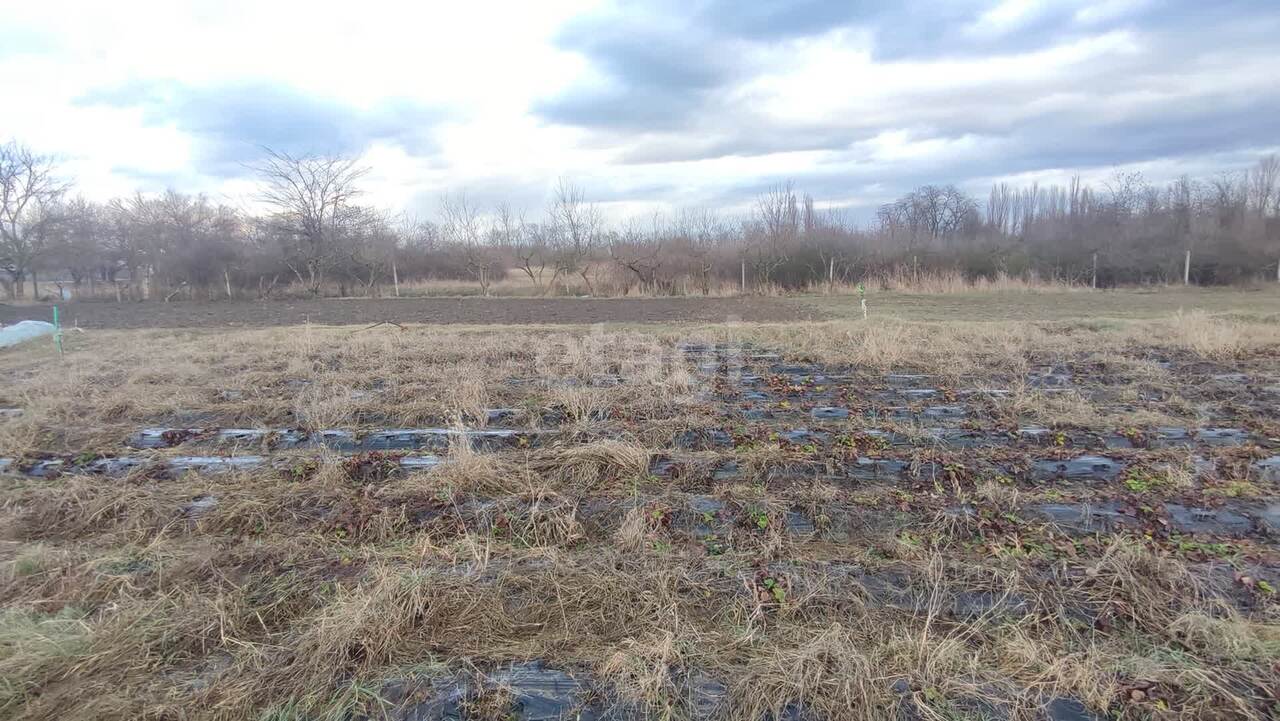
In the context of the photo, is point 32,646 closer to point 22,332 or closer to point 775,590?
point 775,590

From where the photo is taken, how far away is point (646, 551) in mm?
3734

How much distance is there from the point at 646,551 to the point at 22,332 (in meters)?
18.5

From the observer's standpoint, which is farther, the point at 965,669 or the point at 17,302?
the point at 17,302

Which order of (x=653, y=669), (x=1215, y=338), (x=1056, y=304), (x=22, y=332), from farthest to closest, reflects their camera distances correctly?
(x=1056, y=304) < (x=22, y=332) < (x=1215, y=338) < (x=653, y=669)

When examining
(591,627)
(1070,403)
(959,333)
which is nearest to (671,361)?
(1070,403)

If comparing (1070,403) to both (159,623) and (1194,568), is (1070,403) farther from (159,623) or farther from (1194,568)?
(159,623)

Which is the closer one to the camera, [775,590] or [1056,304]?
[775,590]

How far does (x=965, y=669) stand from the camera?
8.91 ft

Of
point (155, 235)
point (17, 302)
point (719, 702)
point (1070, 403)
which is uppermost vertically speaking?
point (155, 235)

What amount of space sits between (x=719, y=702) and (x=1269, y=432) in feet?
21.1

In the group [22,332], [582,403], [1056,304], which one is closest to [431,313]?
[22,332]

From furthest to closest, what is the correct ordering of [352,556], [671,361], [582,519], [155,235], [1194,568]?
1. [155,235]
2. [671,361]
3. [582,519]
4. [352,556]
5. [1194,568]

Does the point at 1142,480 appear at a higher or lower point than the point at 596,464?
lower

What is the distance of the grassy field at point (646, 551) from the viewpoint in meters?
2.65
